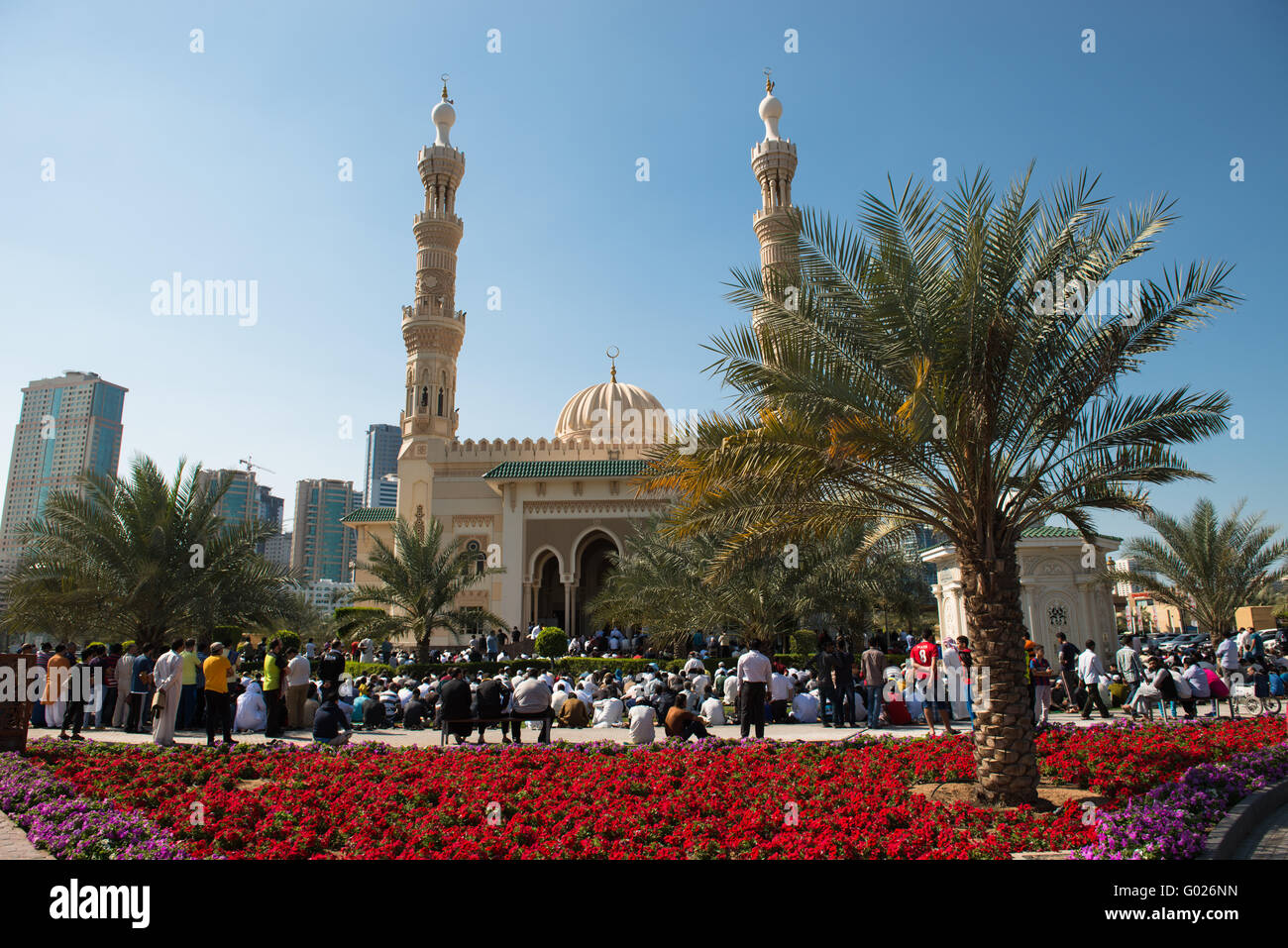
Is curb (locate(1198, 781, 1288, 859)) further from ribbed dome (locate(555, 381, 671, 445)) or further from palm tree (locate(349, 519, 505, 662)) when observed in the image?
ribbed dome (locate(555, 381, 671, 445))

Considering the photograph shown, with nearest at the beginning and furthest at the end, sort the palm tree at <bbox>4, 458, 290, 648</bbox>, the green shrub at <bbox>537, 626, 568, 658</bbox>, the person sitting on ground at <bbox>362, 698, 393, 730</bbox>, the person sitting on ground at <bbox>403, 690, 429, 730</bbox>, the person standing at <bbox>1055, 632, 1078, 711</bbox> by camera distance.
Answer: the person sitting on ground at <bbox>362, 698, 393, 730</bbox> → the person sitting on ground at <bbox>403, 690, 429, 730</bbox> → the person standing at <bbox>1055, 632, 1078, 711</bbox> → the palm tree at <bbox>4, 458, 290, 648</bbox> → the green shrub at <bbox>537, 626, 568, 658</bbox>

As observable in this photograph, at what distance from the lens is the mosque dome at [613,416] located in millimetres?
31766

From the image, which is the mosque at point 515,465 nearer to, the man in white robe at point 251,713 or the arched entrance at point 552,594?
the arched entrance at point 552,594

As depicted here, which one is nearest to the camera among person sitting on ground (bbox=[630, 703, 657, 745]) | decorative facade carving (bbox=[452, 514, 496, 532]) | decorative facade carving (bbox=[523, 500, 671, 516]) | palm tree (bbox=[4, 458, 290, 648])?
person sitting on ground (bbox=[630, 703, 657, 745])

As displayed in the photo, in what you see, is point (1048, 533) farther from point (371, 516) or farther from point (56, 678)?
point (371, 516)

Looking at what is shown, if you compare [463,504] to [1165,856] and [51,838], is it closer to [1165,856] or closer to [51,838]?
[51,838]

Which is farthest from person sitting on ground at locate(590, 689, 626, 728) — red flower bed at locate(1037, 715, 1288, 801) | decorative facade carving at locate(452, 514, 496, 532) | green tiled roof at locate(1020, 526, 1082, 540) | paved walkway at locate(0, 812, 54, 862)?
decorative facade carving at locate(452, 514, 496, 532)

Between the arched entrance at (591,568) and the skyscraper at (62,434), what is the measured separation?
5383 cm

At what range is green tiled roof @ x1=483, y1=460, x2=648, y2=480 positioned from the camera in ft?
90.0

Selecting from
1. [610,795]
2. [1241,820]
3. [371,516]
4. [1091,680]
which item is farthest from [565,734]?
[371,516]

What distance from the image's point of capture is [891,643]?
24.4 m

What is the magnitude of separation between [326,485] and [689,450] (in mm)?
121207

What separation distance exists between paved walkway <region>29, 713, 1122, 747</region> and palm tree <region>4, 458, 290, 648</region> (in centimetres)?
313
